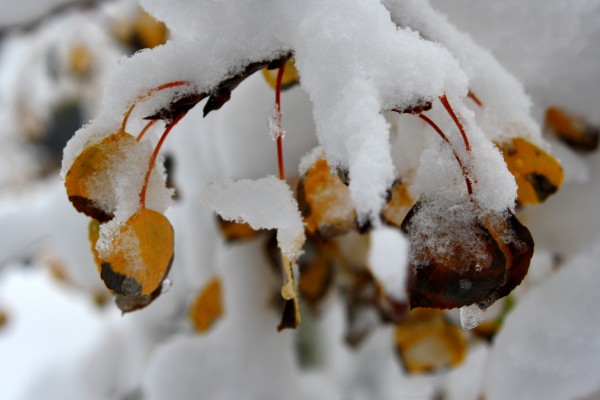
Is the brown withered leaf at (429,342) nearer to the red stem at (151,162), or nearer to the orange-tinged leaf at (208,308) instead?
the orange-tinged leaf at (208,308)

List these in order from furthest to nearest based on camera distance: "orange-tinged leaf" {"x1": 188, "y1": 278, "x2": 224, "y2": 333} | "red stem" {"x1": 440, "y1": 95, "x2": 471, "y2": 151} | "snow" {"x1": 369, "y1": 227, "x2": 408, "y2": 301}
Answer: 1. "orange-tinged leaf" {"x1": 188, "y1": 278, "x2": 224, "y2": 333}
2. "red stem" {"x1": 440, "y1": 95, "x2": 471, "y2": 151}
3. "snow" {"x1": 369, "y1": 227, "x2": 408, "y2": 301}

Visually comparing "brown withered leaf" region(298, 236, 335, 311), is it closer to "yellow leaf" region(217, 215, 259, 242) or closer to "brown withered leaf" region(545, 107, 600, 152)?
"yellow leaf" region(217, 215, 259, 242)

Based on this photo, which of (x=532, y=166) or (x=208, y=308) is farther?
(x=208, y=308)

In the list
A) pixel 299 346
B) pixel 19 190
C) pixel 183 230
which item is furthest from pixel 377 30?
pixel 19 190

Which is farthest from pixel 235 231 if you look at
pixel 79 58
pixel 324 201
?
pixel 79 58

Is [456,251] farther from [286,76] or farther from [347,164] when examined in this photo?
[286,76]

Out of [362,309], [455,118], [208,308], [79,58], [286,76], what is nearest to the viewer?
[455,118]

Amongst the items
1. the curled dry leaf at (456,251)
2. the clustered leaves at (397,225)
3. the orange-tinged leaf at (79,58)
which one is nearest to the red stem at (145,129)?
the clustered leaves at (397,225)

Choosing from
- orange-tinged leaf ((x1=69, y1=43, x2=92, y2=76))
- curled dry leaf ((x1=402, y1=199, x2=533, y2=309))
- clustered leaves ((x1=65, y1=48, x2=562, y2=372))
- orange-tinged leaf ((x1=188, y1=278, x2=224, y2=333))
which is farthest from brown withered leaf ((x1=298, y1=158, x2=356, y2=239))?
orange-tinged leaf ((x1=69, y1=43, x2=92, y2=76))
